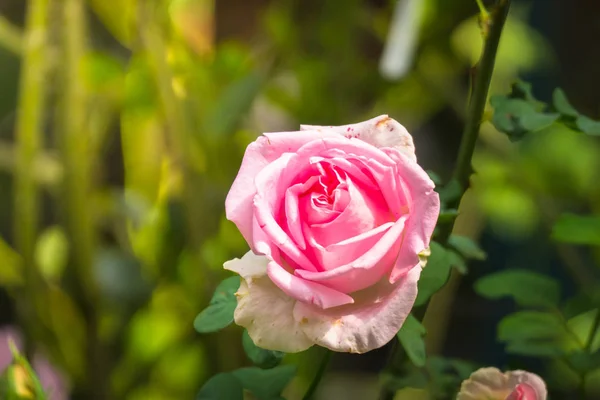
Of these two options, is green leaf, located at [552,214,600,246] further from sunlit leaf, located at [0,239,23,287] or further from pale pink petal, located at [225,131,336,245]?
sunlit leaf, located at [0,239,23,287]

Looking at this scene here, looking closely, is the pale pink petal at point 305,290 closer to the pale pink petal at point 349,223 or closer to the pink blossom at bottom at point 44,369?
the pale pink petal at point 349,223

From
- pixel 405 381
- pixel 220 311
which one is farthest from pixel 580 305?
pixel 220 311

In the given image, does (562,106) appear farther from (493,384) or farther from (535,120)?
(493,384)

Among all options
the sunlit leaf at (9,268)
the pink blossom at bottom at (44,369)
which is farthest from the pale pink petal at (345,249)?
the sunlit leaf at (9,268)

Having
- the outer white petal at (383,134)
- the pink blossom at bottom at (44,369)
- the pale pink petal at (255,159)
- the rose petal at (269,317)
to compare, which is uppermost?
the outer white petal at (383,134)

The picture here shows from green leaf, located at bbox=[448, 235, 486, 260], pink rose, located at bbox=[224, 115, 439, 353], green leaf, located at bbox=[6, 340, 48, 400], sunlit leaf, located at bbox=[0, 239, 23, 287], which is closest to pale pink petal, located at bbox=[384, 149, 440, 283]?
pink rose, located at bbox=[224, 115, 439, 353]

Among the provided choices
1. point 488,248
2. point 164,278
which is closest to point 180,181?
point 164,278
